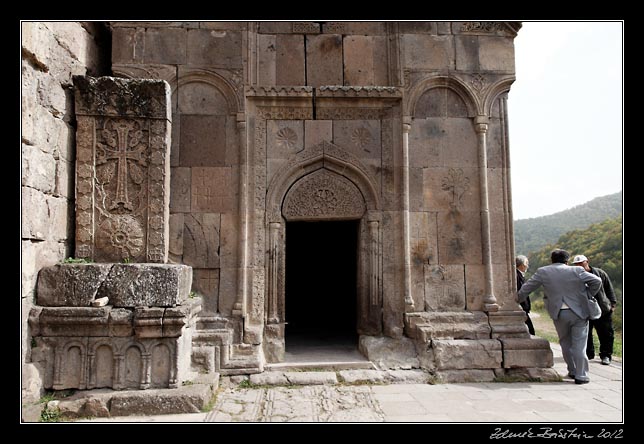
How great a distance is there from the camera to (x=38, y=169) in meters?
4.37

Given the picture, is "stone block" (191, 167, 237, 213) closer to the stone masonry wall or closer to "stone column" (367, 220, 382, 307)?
the stone masonry wall

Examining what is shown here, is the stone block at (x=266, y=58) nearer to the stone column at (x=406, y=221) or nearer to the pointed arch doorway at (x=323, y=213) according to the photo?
the pointed arch doorway at (x=323, y=213)

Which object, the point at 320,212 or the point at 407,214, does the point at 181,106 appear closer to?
the point at 320,212

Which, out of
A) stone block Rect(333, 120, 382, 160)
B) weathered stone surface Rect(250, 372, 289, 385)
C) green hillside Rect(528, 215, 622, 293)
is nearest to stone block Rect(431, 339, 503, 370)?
weathered stone surface Rect(250, 372, 289, 385)

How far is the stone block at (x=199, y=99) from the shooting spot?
605 cm

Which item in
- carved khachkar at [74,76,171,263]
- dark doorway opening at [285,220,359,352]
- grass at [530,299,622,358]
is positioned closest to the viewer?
carved khachkar at [74,76,171,263]

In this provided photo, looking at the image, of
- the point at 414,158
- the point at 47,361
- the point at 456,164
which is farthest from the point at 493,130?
the point at 47,361

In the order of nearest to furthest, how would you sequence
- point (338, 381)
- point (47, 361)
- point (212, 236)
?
point (47, 361) < point (338, 381) < point (212, 236)

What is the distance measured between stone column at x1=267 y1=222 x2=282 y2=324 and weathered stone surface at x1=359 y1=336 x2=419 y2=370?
126 centimetres

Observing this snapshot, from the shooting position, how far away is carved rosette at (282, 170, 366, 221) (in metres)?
6.11

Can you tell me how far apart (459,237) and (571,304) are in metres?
1.54

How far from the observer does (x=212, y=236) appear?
5.90m

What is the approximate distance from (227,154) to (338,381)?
3.22m

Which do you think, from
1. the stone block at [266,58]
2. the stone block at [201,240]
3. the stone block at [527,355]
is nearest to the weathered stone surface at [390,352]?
the stone block at [527,355]
